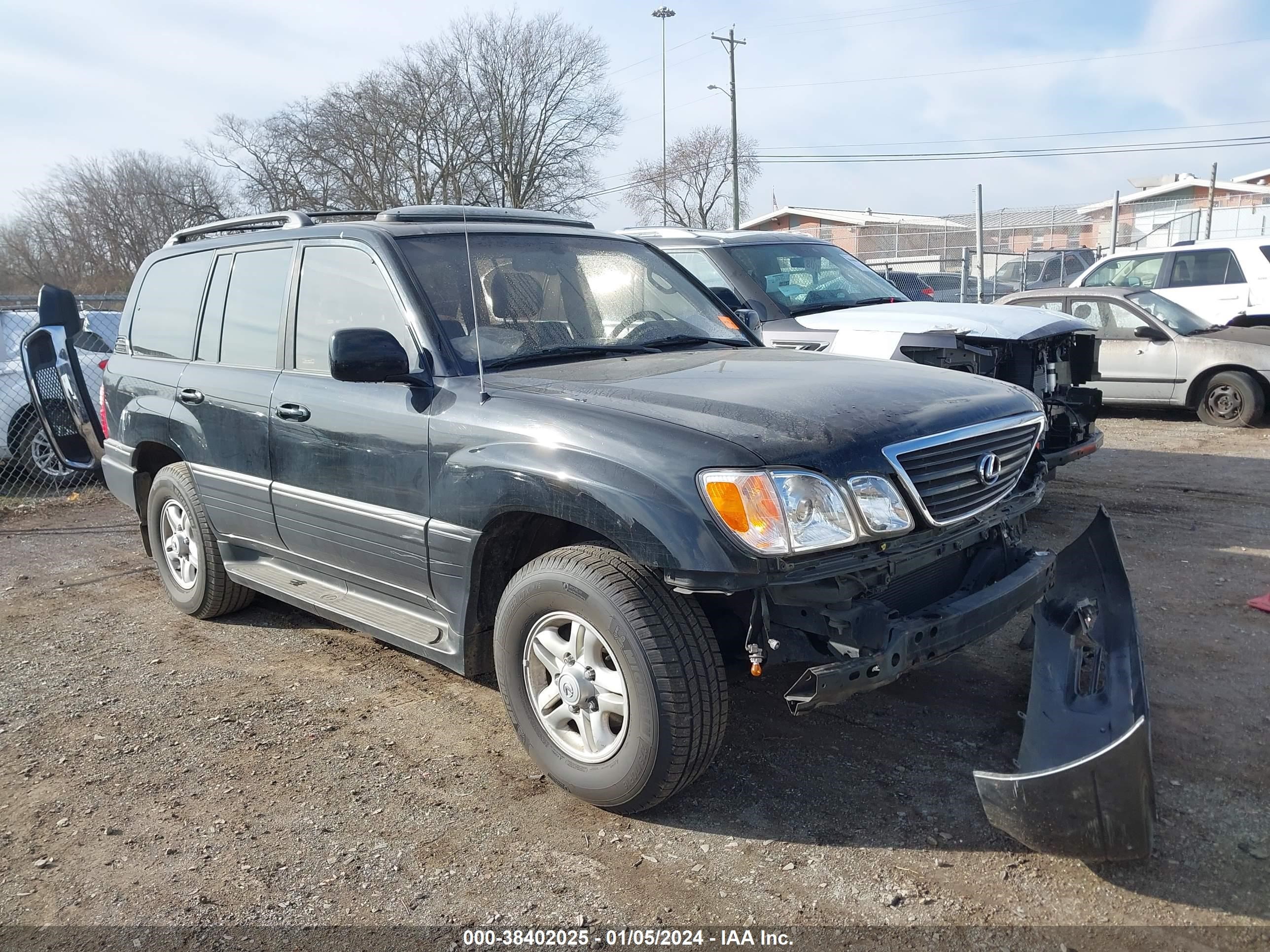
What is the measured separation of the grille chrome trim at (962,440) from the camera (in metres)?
2.94

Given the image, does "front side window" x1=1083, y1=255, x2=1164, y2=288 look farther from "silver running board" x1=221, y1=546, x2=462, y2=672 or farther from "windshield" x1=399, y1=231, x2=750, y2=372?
"silver running board" x1=221, y1=546, x2=462, y2=672

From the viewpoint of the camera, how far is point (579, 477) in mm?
3000

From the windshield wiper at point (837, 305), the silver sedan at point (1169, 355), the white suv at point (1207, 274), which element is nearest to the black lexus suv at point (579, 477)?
the windshield wiper at point (837, 305)

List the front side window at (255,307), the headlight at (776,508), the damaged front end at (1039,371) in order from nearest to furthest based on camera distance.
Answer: the headlight at (776,508)
the front side window at (255,307)
the damaged front end at (1039,371)

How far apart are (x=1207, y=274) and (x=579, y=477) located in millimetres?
12530

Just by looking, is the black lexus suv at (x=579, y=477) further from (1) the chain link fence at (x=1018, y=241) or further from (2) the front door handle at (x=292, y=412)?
(1) the chain link fence at (x=1018, y=241)

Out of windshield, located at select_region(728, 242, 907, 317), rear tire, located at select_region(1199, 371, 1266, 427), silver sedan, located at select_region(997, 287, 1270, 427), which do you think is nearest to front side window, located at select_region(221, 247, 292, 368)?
windshield, located at select_region(728, 242, 907, 317)

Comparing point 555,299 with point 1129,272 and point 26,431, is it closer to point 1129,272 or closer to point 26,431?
point 26,431

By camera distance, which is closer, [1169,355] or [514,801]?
[514,801]

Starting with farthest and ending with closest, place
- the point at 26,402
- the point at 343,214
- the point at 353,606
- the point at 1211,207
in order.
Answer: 1. the point at 1211,207
2. the point at 26,402
3. the point at 343,214
4. the point at 353,606

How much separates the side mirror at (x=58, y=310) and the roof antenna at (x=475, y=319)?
19.4 ft

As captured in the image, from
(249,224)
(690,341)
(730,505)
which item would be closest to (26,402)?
Result: (249,224)

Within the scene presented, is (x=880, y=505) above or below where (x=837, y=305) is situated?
below

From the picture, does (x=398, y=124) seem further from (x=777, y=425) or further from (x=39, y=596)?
(x=777, y=425)
